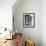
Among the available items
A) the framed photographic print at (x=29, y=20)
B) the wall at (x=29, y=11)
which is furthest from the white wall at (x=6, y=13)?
the framed photographic print at (x=29, y=20)

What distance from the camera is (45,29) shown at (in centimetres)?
486

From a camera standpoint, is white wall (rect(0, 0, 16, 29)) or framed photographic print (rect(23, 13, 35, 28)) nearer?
white wall (rect(0, 0, 16, 29))

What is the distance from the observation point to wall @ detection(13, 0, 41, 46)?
18.2ft

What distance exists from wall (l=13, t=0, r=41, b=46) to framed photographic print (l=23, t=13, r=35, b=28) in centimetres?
15

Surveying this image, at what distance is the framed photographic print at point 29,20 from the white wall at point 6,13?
1.22 meters

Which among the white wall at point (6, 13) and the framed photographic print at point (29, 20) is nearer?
the white wall at point (6, 13)

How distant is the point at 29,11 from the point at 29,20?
0.43m

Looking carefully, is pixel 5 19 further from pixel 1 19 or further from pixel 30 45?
pixel 30 45

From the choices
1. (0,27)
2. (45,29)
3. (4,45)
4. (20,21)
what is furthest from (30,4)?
(4,45)

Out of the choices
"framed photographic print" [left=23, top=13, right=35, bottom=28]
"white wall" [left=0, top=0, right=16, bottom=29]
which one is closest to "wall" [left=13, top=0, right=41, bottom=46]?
"framed photographic print" [left=23, top=13, right=35, bottom=28]

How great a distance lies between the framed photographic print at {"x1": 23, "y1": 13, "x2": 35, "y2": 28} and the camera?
5520 millimetres

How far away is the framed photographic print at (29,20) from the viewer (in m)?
5.52

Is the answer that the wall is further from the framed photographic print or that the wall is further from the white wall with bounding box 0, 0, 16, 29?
the white wall with bounding box 0, 0, 16, 29

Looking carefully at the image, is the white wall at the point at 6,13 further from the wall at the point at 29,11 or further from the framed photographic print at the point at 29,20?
the framed photographic print at the point at 29,20
